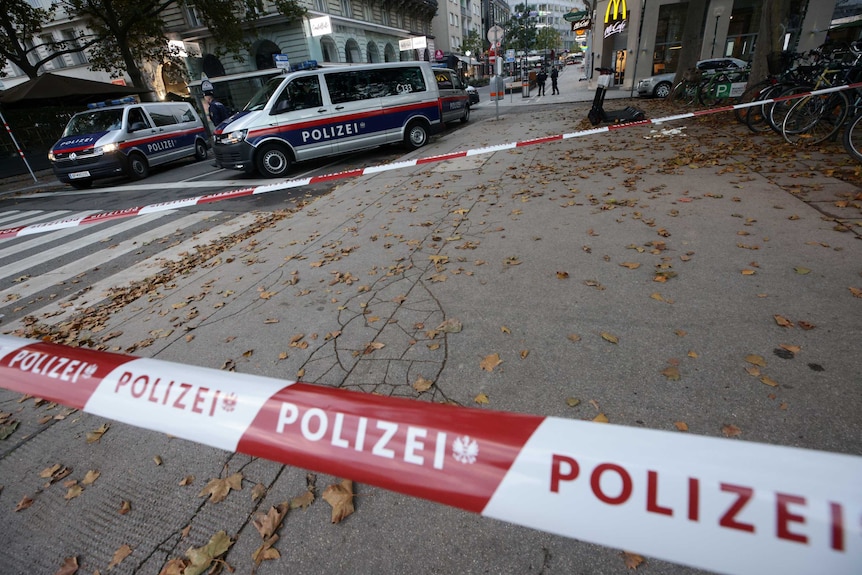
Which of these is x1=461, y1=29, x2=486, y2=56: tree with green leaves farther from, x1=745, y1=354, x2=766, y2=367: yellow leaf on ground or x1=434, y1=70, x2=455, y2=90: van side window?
x1=745, y1=354, x2=766, y2=367: yellow leaf on ground

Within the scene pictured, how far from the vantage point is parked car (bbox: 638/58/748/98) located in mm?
16578

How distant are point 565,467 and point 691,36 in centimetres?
1928

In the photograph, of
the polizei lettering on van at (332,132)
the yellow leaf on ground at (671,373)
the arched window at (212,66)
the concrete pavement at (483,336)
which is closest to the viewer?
the concrete pavement at (483,336)

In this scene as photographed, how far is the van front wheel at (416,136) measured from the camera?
468 inches

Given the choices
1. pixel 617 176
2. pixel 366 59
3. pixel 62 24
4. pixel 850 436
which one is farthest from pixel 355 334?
pixel 62 24

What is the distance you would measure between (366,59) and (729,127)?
105 feet

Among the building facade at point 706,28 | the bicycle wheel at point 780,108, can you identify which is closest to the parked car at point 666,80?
the building facade at point 706,28

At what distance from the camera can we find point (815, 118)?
6.97 metres

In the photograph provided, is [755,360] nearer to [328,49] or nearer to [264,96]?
[264,96]

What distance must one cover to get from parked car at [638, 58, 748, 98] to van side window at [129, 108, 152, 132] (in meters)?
19.6

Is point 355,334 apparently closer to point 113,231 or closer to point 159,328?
point 159,328

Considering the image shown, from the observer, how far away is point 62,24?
1228 inches

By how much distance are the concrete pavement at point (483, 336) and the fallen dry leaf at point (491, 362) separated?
53 mm

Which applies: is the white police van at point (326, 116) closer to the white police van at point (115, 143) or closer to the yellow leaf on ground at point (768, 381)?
the white police van at point (115, 143)
